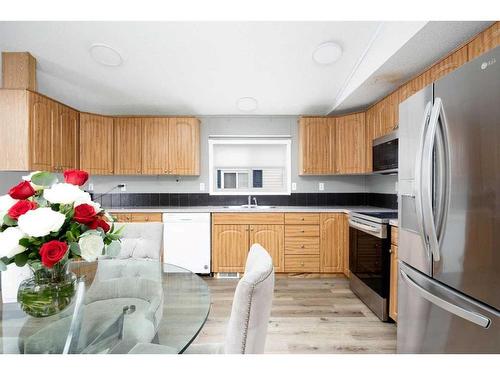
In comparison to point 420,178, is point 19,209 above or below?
below

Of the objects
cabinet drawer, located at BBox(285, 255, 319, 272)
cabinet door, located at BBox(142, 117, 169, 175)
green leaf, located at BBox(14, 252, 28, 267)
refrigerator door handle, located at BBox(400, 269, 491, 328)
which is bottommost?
cabinet drawer, located at BBox(285, 255, 319, 272)

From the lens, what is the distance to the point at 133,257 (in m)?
2.06

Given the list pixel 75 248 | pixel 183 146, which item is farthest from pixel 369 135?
pixel 75 248

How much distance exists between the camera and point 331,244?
353 cm

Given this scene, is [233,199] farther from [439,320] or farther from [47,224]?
[47,224]

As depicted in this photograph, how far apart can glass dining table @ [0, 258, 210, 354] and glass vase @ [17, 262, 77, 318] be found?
7cm

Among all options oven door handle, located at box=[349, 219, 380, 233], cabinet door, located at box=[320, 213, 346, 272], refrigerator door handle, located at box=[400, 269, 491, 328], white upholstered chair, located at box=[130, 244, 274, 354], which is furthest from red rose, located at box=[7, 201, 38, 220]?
cabinet door, located at box=[320, 213, 346, 272]

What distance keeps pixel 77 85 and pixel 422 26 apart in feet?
11.7

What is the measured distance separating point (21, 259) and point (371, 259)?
2.58m

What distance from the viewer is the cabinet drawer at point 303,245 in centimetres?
354

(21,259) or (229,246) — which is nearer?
(21,259)

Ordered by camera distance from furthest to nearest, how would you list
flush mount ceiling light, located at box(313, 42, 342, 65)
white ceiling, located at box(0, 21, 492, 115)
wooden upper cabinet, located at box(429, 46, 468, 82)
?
flush mount ceiling light, located at box(313, 42, 342, 65) < white ceiling, located at box(0, 21, 492, 115) < wooden upper cabinet, located at box(429, 46, 468, 82)

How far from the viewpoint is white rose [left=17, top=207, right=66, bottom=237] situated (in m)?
0.88

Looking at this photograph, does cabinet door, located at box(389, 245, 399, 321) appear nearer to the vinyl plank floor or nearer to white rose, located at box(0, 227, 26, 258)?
the vinyl plank floor
